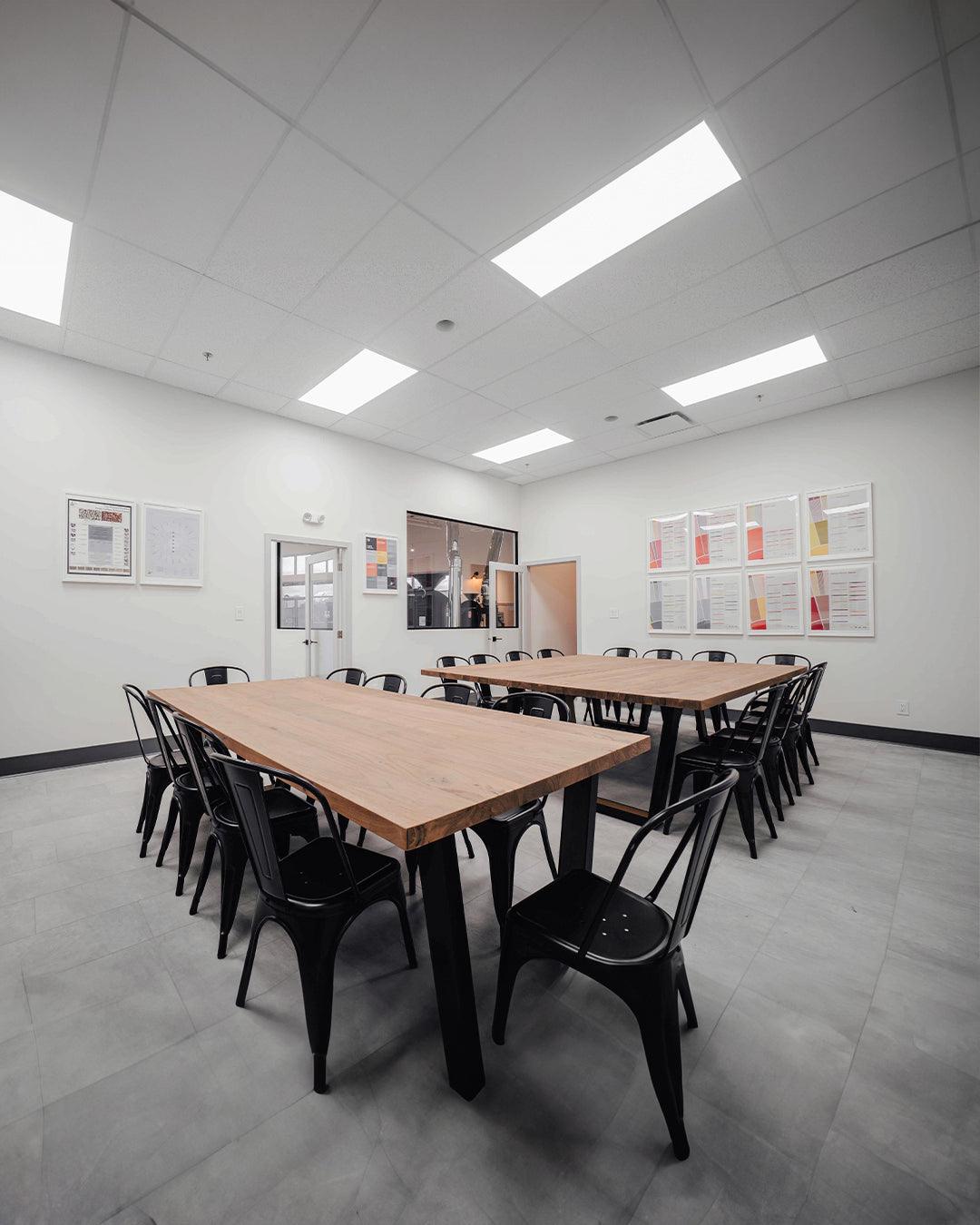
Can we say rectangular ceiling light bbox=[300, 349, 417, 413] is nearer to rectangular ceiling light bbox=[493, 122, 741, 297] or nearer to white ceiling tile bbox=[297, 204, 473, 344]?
white ceiling tile bbox=[297, 204, 473, 344]

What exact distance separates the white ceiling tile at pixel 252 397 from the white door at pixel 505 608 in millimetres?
3492

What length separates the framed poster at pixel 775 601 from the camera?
17.3ft

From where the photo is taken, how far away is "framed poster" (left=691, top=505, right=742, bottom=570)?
224 inches

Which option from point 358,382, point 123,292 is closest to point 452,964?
point 123,292

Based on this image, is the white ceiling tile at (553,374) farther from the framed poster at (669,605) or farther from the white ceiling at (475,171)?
the framed poster at (669,605)

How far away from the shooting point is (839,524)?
16.4 feet

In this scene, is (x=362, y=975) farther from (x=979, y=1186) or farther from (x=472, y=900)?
(x=979, y=1186)

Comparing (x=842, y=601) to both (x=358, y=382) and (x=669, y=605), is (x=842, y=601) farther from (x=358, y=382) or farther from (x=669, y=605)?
(x=358, y=382)

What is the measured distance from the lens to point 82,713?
4.06 meters

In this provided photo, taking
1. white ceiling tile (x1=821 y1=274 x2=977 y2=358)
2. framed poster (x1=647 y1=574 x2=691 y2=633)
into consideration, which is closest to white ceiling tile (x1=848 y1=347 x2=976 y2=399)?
white ceiling tile (x1=821 y1=274 x2=977 y2=358)

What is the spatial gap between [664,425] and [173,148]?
462cm

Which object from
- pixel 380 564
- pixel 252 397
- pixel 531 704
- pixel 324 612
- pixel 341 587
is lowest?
pixel 531 704

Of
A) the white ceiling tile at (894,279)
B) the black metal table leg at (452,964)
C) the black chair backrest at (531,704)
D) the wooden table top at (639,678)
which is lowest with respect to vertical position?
the black metal table leg at (452,964)

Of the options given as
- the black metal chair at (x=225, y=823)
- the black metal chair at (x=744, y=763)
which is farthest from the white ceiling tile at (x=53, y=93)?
the black metal chair at (x=744, y=763)
